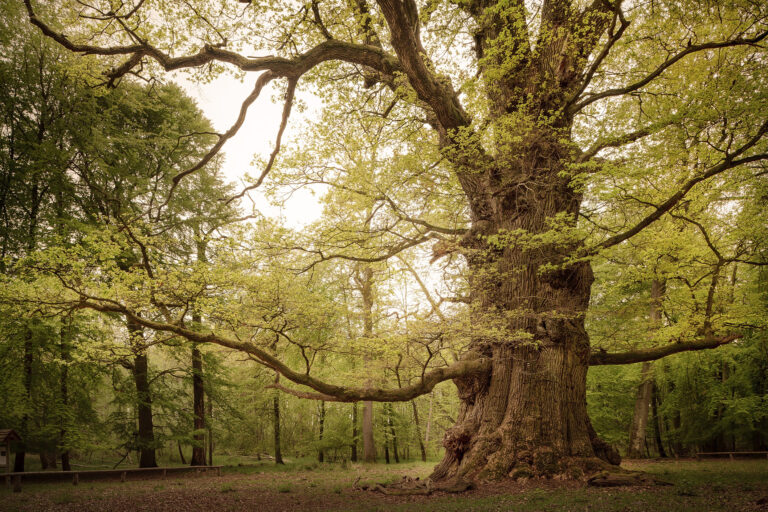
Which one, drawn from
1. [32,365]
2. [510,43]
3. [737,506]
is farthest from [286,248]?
[32,365]

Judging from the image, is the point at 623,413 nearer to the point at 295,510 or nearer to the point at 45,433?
the point at 295,510

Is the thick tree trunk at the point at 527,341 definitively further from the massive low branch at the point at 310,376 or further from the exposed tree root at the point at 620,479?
the massive low branch at the point at 310,376

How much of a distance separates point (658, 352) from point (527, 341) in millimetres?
3548

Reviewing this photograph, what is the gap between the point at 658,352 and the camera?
7.98 meters

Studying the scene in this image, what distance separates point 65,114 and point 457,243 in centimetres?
1199

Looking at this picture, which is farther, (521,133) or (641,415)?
(641,415)

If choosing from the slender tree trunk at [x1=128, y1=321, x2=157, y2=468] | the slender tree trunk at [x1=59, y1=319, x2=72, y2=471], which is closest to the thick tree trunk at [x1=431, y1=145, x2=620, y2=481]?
the slender tree trunk at [x1=128, y1=321, x2=157, y2=468]

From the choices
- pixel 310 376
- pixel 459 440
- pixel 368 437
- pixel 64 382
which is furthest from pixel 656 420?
pixel 64 382

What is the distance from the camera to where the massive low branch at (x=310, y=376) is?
19.4 feet

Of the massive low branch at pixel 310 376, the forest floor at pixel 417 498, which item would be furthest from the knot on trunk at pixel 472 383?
the forest floor at pixel 417 498

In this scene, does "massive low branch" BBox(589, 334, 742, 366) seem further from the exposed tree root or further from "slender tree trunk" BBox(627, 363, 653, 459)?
"slender tree trunk" BBox(627, 363, 653, 459)

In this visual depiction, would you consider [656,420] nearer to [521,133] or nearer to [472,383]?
[472,383]

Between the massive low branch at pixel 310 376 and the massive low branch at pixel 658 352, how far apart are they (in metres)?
2.48

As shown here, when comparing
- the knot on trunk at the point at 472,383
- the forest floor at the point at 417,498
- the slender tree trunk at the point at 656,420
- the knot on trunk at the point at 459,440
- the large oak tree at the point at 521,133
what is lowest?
the slender tree trunk at the point at 656,420
